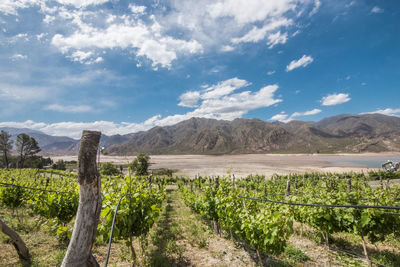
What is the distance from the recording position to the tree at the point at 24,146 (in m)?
58.8

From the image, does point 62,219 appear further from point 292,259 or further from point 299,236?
point 299,236

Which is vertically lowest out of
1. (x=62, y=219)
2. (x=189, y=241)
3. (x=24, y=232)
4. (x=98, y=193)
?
(x=189, y=241)

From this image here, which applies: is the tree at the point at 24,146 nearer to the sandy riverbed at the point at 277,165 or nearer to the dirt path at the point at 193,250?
the sandy riverbed at the point at 277,165

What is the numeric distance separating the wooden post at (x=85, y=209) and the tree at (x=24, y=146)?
265ft

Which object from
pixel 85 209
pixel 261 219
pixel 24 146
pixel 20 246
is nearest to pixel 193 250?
pixel 261 219

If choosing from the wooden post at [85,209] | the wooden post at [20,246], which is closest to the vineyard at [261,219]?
the wooden post at [20,246]

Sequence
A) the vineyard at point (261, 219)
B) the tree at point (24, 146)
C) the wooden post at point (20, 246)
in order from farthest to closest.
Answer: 1. the tree at point (24, 146)
2. the wooden post at point (20, 246)
3. the vineyard at point (261, 219)

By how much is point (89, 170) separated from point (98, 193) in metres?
0.44

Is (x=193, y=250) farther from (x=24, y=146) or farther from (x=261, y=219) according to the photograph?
(x=24, y=146)

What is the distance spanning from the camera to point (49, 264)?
5.14 m

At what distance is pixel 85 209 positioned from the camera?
110 inches

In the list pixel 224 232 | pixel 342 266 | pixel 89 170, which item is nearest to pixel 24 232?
pixel 89 170

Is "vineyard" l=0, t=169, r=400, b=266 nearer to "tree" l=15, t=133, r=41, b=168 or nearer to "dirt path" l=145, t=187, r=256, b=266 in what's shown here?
"dirt path" l=145, t=187, r=256, b=266

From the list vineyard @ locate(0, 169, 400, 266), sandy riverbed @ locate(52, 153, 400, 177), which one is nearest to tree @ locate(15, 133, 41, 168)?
sandy riverbed @ locate(52, 153, 400, 177)
